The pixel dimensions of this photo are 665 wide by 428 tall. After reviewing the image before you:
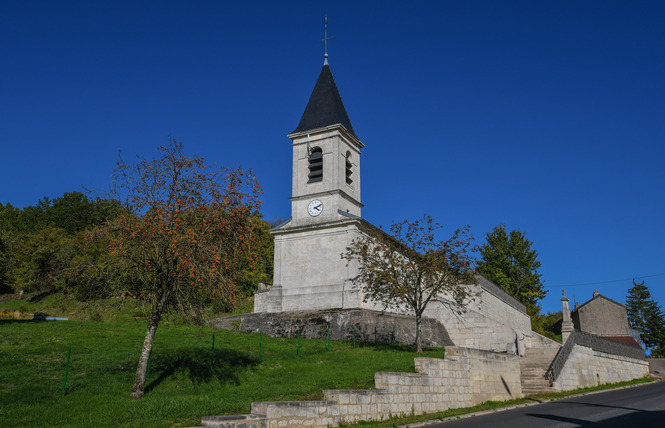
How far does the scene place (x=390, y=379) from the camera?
1319 cm

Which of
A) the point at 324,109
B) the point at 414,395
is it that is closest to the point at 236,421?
the point at 414,395

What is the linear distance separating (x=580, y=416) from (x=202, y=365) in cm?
1068

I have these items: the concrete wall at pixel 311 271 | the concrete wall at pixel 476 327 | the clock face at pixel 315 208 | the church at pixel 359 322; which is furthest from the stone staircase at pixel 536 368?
the clock face at pixel 315 208

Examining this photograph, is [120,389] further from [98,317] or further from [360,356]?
[98,317]

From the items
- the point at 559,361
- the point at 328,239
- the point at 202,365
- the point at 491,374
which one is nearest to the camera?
the point at 202,365

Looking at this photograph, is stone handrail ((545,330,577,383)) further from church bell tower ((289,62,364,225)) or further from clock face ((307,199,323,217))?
clock face ((307,199,323,217))

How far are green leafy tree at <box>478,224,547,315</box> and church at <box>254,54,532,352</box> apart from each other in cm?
1282

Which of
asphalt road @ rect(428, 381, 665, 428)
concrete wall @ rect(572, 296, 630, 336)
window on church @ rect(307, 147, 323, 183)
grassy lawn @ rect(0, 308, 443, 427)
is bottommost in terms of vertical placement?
asphalt road @ rect(428, 381, 665, 428)

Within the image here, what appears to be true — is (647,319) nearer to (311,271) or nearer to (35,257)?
(311,271)

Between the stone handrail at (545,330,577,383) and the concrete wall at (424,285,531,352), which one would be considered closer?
the stone handrail at (545,330,577,383)

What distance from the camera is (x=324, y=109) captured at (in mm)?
34625

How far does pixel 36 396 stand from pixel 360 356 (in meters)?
11.4

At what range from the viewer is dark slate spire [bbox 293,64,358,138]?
33.8 metres

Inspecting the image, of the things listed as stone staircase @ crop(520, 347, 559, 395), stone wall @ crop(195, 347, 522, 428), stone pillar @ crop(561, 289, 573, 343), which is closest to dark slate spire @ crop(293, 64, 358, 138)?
stone pillar @ crop(561, 289, 573, 343)
